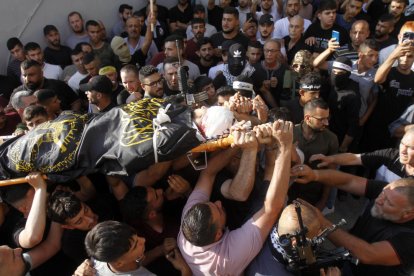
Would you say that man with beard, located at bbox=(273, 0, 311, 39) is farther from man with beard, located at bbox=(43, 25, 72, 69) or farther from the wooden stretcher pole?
the wooden stretcher pole

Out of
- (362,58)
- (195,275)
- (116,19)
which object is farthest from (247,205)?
(116,19)

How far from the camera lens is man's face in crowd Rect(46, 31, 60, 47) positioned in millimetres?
5785

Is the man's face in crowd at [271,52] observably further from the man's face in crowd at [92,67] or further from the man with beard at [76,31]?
the man with beard at [76,31]

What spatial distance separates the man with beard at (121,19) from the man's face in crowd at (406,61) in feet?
15.3

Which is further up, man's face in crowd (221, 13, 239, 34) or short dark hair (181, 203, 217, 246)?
man's face in crowd (221, 13, 239, 34)

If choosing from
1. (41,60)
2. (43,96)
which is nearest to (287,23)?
(41,60)

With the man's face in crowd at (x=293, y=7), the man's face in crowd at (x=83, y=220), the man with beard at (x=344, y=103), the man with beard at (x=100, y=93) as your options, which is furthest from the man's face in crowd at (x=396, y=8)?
the man's face in crowd at (x=83, y=220)

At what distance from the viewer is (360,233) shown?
2.36m

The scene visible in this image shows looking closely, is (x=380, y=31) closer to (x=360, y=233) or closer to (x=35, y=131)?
(x=360, y=233)

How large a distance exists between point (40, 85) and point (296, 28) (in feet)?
11.5

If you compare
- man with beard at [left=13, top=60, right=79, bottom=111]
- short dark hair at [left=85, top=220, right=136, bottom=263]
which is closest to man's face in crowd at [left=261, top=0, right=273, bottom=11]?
man with beard at [left=13, top=60, right=79, bottom=111]

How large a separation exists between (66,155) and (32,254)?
0.70 metres

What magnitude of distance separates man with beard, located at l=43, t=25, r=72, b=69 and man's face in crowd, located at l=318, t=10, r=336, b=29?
4.00 m

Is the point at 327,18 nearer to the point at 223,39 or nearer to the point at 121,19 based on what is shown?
the point at 223,39
